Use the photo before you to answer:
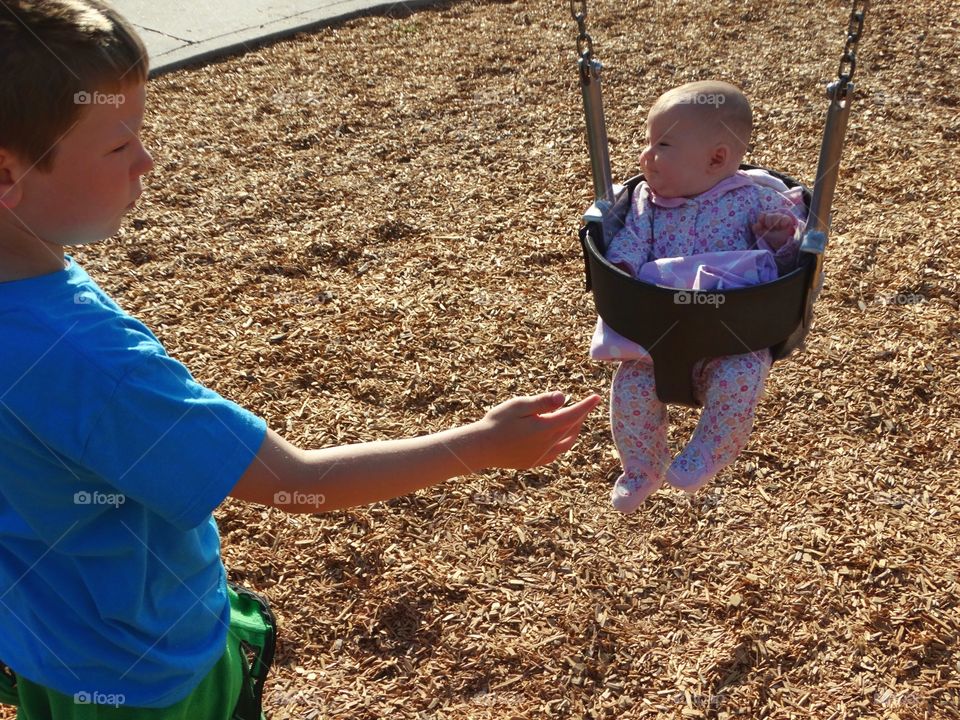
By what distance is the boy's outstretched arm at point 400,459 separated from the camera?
153 cm

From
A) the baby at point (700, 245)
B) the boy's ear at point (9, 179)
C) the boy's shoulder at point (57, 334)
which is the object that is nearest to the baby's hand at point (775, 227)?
the baby at point (700, 245)

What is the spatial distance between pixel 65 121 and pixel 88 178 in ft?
0.28

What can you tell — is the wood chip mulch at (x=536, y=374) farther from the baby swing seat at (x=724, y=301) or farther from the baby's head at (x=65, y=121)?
the baby's head at (x=65, y=121)

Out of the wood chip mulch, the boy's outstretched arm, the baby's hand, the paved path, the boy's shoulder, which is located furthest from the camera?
the paved path

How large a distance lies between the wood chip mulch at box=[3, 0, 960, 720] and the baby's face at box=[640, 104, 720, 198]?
1.33 m

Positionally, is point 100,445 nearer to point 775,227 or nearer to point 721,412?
point 721,412

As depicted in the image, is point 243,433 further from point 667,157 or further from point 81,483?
point 667,157

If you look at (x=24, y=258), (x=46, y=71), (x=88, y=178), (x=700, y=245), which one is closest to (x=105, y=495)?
(x=24, y=258)

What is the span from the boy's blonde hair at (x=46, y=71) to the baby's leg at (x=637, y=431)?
1.52m

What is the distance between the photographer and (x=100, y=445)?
140cm

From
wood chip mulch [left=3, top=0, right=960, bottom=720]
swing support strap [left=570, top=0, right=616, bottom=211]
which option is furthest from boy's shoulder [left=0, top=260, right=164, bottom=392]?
wood chip mulch [left=3, top=0, right=960, bottom=720]

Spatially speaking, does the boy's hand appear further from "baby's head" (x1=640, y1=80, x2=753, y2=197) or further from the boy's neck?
"baby's head" (x1=640, y1=80, x2=753, y2=197)

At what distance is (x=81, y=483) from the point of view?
154cm

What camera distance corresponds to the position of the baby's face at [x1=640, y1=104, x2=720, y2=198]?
2.45 m
